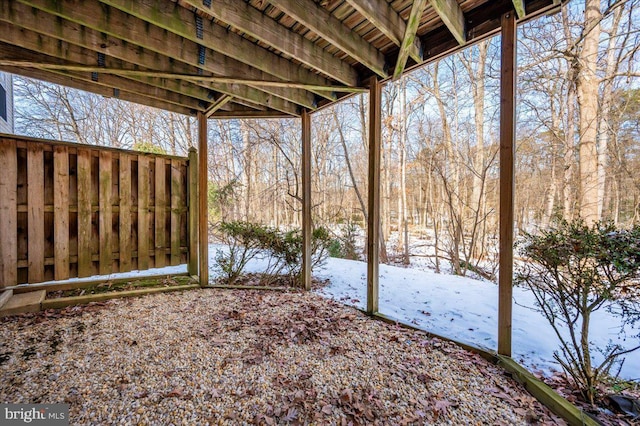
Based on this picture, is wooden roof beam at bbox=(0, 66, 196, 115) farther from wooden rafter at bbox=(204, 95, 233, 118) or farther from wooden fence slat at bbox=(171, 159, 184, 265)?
wooden fence slat at bbox=(171, 159, 184, 265)

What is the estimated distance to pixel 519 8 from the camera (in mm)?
1710

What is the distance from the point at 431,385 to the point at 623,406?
1.02 m

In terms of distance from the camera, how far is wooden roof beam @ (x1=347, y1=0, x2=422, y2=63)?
1693 mm

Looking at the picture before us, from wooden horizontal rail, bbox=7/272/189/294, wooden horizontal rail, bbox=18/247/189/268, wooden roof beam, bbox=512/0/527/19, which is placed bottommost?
wooden horizontal rail, bbox=7/272/189/294

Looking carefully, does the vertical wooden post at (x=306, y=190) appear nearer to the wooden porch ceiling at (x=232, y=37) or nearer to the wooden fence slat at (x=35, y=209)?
the wooden porch ceiling at (x=232, y=37)

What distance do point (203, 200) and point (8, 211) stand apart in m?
1.80

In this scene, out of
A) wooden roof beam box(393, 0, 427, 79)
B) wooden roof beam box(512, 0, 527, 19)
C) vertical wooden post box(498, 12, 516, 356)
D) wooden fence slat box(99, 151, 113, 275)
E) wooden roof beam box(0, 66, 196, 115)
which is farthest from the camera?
wooden fence slat box(99, 151, 113, 275)

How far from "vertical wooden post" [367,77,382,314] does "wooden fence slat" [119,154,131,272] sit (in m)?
2.98

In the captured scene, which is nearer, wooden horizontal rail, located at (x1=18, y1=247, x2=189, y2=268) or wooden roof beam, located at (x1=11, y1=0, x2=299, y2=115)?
wooden roof beam, located at (x1=11, y1=0, x2=299, y2=115)

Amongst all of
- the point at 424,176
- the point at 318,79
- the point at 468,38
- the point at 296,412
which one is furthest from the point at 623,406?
the point at 424,176

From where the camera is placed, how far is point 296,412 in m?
1.37

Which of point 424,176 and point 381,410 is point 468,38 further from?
point 424,176

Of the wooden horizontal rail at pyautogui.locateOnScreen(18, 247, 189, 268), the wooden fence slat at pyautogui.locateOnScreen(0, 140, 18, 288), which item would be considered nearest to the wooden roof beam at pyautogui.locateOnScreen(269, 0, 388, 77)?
the wooden fence slat at pyautogui.locateOnScreen(0, 140, 18, 288)

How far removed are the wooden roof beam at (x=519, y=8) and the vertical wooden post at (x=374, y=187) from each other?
1.16 m
